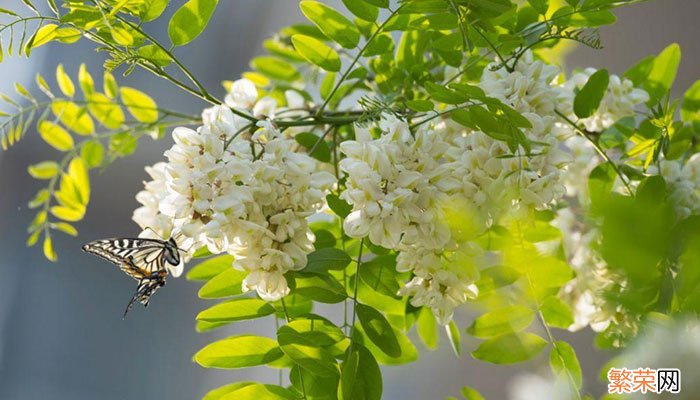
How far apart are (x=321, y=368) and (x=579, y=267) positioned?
0.87ft

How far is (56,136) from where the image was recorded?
70cm

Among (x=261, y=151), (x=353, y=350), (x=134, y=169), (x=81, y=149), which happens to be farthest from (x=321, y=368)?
(x=134, y=169)

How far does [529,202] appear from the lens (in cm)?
44

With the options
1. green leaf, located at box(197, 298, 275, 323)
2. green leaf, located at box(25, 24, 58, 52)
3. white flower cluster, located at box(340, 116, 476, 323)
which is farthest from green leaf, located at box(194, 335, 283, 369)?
green leaf, located at box(25, 24, 58, 52)

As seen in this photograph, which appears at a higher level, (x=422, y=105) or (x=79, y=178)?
(x=79, y=178)

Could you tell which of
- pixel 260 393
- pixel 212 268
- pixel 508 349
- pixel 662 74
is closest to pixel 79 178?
pixel 212 268

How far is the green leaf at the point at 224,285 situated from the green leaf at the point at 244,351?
0.04 meters

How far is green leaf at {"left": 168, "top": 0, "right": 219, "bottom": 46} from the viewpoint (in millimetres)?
476

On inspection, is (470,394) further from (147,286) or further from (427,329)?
(147,286)

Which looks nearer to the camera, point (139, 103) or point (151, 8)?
point (151, 8)

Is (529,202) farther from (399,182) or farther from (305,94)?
(305,94)

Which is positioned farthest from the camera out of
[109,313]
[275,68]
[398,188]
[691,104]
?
[109,313]

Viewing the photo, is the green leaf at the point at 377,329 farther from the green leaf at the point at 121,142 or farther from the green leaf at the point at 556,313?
the green leaf at the point at 121,142

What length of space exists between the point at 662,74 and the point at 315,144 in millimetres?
308
